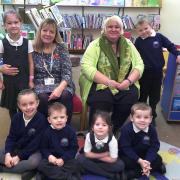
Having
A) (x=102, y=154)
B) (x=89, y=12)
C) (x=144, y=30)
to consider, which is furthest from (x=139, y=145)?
(x=89, y=12)

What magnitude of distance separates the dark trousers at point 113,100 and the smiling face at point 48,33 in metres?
0.53

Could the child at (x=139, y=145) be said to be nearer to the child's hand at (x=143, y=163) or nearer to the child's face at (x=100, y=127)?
the child's hand at (x=143, y=163)

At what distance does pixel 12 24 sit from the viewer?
2.36m

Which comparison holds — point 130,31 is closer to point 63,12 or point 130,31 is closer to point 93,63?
point 63,12

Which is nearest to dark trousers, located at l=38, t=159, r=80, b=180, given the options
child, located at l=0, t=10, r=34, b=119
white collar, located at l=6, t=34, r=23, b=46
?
child, located at l=0, t=10, r=34, b=119

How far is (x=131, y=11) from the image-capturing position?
5.43 metres

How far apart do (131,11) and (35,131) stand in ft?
12.7

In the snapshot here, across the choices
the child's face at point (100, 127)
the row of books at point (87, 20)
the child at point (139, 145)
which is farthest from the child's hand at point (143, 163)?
the row of books at point (87, 20)

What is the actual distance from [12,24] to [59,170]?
1163 mm

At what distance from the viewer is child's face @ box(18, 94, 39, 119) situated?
2.11m

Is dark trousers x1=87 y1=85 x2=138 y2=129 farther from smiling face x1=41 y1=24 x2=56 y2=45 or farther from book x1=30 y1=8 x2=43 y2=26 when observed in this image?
book x1=30 y1=8 x2=43 y2=26

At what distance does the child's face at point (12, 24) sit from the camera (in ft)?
7.76

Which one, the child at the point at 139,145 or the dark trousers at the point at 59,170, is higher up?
the child at the point at 139,145

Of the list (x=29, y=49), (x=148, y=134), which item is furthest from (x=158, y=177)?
(x=29, y=49)
